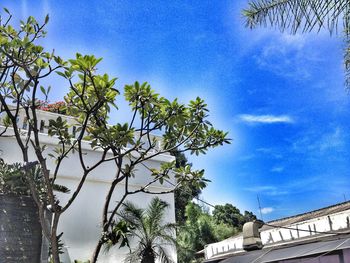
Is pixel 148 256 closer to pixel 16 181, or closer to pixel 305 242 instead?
pixel 305 242

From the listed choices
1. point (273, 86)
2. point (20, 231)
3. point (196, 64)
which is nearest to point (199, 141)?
point (196, 64)

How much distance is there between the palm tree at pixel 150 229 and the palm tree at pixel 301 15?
8.56 metres

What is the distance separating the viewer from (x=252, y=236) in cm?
1368

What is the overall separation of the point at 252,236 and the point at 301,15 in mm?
7978

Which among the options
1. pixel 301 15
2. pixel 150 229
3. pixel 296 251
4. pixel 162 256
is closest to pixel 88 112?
pixel 301 15

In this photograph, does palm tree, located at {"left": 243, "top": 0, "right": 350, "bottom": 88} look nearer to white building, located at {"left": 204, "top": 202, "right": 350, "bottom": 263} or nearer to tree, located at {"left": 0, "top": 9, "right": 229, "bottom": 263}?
tree, located at {"left": 0, "top": 9, "right": 229, "bottom": 263}

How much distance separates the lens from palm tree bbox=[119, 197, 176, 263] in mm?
15414

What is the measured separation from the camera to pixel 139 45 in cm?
1109

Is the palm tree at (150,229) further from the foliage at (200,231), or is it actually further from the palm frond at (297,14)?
the foliage at (200,231)

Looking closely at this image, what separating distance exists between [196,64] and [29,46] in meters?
5.29

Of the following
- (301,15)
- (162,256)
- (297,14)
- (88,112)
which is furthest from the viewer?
(162,256)

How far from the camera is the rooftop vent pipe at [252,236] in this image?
1358cm

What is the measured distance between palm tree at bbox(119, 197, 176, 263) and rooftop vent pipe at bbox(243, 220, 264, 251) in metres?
3.45

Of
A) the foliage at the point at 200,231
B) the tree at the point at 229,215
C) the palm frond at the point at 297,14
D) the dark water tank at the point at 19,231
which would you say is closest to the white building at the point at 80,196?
the dark water tank at the point at 19,231
